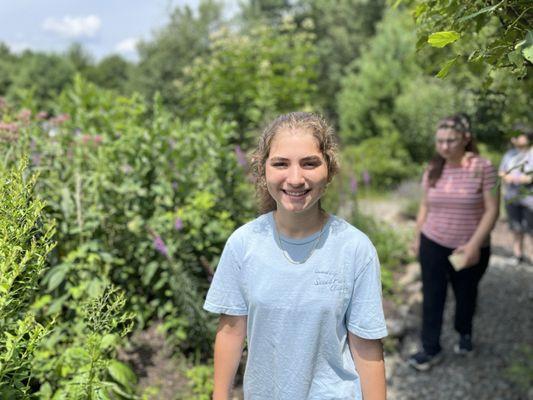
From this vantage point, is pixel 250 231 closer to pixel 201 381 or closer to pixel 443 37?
pixel 443 37

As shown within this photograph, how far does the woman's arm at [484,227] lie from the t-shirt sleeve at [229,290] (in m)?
2.04

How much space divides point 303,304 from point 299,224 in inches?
9.4

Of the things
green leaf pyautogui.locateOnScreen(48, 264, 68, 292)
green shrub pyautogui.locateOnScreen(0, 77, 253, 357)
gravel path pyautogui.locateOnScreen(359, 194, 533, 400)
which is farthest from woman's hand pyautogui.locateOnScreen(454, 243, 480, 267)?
green leaf pyautogui.locateOnScreen(48, 264, 68, 292)

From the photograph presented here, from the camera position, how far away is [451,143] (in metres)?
3.15

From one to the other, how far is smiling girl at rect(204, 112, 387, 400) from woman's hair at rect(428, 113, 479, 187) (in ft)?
5.92

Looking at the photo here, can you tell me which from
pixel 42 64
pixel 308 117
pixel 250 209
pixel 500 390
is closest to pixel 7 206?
pixel 308 117

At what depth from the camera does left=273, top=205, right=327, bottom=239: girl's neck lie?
1554 millimetres

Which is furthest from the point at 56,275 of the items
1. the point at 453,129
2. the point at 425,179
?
the point at 453,129

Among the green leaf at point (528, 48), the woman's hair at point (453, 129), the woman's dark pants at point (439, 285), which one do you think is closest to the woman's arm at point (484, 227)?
the woman's dark pants at point (439, 285)

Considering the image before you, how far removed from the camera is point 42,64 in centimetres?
3309

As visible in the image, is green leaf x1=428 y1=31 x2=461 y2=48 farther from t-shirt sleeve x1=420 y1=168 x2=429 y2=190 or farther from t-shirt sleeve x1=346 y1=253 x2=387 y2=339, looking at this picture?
t-shirt sleeve x1=420 y1=168 x2=429 y2=190

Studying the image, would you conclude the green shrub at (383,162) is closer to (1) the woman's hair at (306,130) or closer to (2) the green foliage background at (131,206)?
(2) the green foliage background at (131,206)

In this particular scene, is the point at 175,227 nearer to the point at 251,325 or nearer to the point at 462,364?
the point at 251,325

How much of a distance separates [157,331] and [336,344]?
2.43 metres
